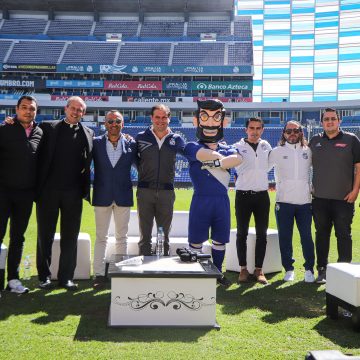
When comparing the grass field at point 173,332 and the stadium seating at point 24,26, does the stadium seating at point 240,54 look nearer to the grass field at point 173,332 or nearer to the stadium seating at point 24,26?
the stadium seating at point 24,26

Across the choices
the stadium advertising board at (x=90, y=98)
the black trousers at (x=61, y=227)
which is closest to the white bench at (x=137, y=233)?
the black trousers at (x=61, y=227)

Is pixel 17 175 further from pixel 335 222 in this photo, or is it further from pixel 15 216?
pixel 335 222

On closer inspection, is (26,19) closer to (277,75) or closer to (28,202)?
(277,75)

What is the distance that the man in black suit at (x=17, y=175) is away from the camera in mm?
4527

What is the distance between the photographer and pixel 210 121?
16.3ft

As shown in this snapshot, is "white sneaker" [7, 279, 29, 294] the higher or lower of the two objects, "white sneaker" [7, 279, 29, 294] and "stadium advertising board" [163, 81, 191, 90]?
the lower

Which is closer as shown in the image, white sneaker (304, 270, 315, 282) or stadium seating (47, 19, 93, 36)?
white sneaker (304, 270, 315, 282)

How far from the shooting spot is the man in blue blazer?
16.4ft

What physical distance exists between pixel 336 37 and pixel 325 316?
34.6 metres

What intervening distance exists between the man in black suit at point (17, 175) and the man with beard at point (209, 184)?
1.60 m

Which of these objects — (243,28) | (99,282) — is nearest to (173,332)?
(99,282)

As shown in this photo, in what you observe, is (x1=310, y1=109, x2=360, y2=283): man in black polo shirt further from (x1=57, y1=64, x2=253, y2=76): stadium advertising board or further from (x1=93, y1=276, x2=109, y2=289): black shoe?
(x1=57, y1=64, x2=253, y2=76): stadium advertising board

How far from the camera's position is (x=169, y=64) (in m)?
38.7

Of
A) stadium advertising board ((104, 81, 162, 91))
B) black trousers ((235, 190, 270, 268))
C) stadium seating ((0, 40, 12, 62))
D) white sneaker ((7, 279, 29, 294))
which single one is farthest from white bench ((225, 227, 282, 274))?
stadium seating ((0, 40, 12, 62))
